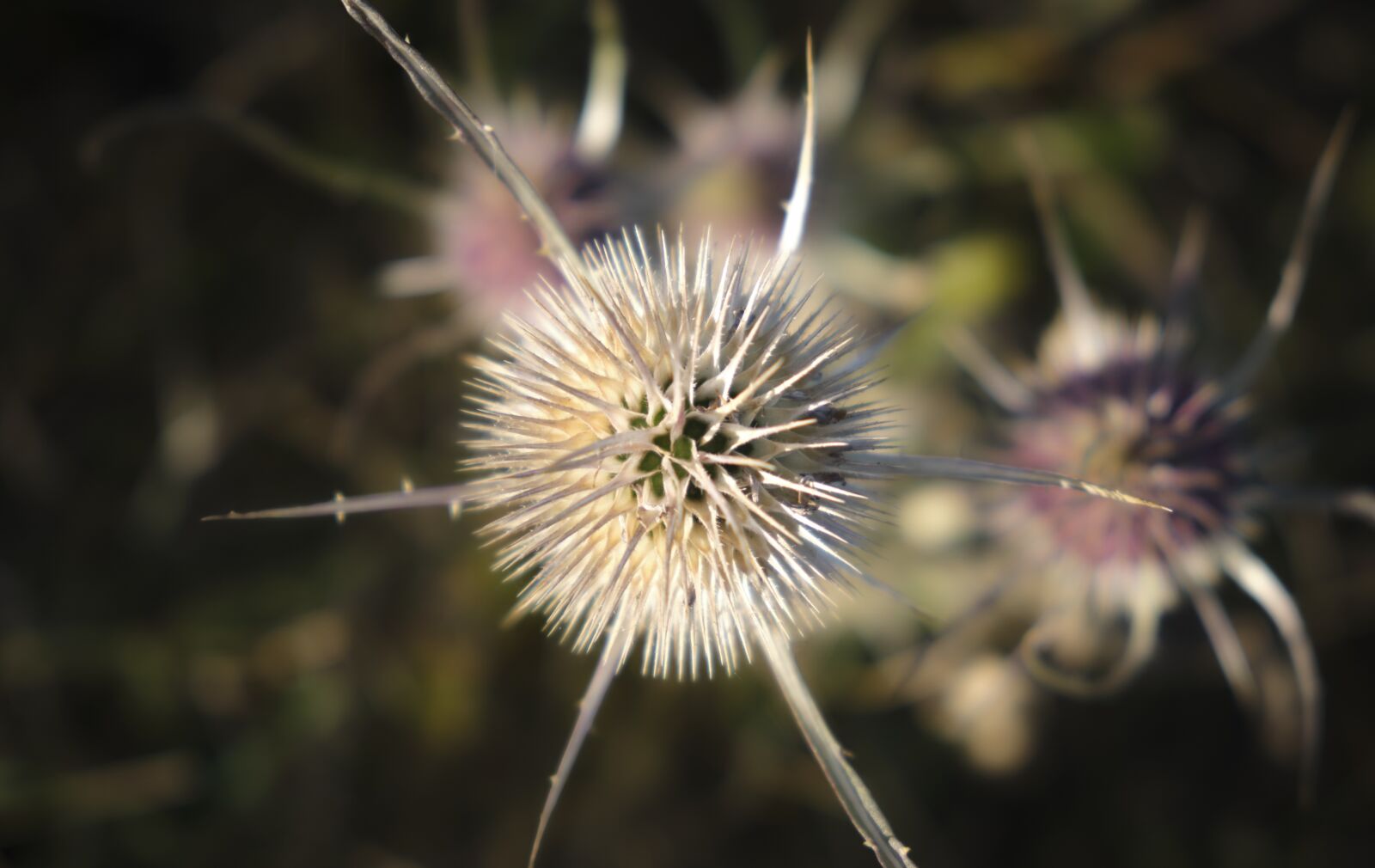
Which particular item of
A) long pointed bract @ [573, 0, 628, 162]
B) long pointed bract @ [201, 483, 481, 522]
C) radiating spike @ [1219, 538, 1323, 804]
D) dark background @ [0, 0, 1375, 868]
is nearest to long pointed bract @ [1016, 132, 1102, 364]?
radiating spike @ [1219, 538, 1323, 804]

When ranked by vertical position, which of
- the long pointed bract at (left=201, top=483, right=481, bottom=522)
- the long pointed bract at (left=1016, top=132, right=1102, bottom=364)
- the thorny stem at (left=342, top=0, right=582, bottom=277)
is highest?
the thorny stem at (left=342, top=0, right=582, bottom=277)

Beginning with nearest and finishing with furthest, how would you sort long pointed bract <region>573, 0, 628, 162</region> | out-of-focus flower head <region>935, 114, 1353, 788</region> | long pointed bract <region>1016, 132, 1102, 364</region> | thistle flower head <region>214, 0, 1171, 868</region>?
thistle flower head <region>214, 0, 1171, 868</region>
out-of-focus flower head <region>935, 114, 1353, 788</region>
long pointed bract <region>1016, 132, 1102, 364</region>
long pointed bract <region>573, 0, 628, 162</region>

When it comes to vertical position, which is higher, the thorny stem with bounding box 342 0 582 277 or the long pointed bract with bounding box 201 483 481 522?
the thorny stem with bounding box 342 0 582 277

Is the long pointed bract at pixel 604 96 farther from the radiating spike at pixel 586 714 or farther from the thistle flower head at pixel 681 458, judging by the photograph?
the radiating spike at pixel 586 714

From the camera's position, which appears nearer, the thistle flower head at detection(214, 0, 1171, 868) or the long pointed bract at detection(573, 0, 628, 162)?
the thistle flower head at detection(214, 0, 1171, 868)

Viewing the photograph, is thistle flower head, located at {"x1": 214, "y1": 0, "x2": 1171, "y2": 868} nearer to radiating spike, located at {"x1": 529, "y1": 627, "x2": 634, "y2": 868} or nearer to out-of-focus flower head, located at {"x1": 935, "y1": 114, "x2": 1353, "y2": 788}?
radiating spike, located at {"x1": 529, "y1": 627, "x2": 634, "y2": 868}

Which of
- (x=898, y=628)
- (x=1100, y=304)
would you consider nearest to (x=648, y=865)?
(x=898, y=628)

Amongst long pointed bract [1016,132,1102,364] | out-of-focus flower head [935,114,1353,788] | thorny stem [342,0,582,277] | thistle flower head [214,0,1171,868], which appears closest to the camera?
thorny stem [342,0,582,277]
